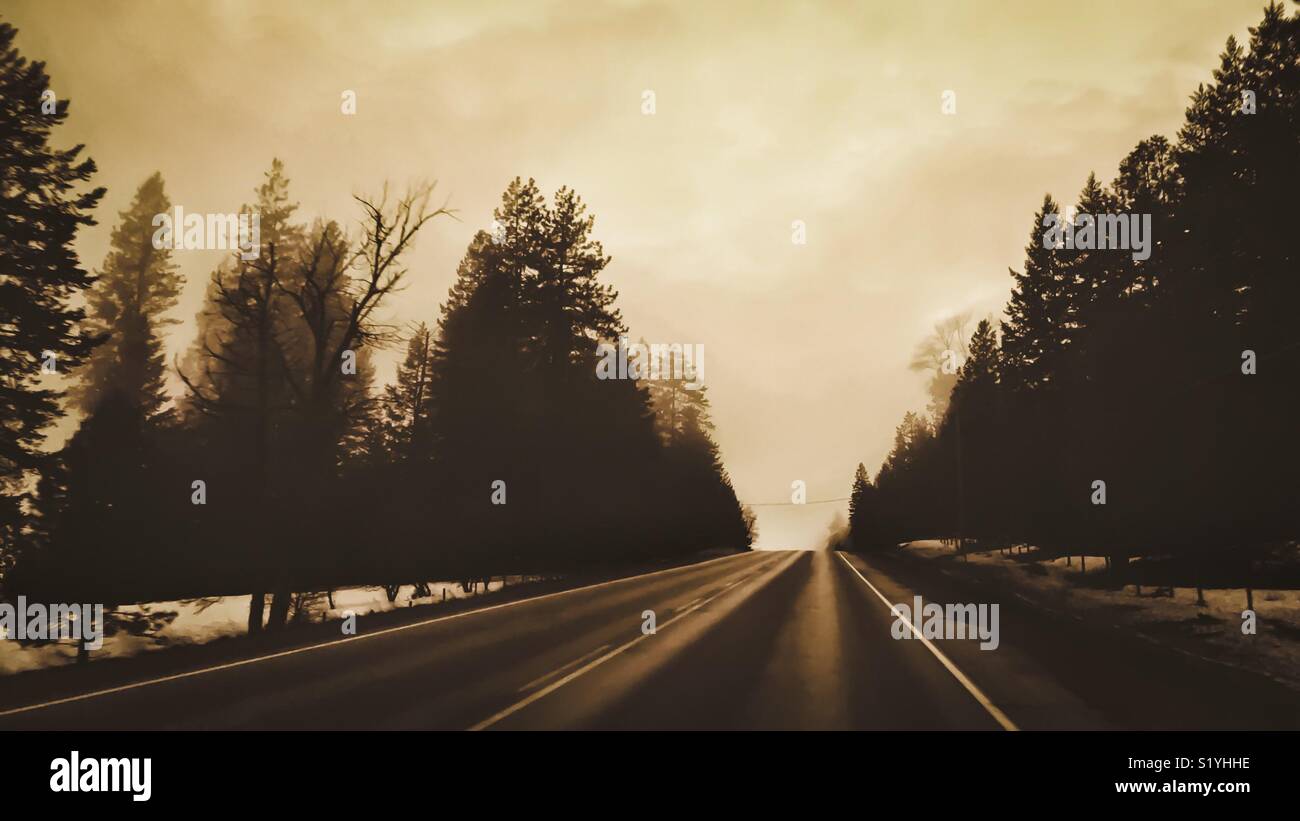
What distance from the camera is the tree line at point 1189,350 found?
20969mm

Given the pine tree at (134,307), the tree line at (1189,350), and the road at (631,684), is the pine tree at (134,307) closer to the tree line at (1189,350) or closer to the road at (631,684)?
the road at (631,684)

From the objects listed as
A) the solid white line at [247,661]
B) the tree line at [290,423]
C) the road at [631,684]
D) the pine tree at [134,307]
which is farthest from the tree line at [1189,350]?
the pine tree at [134,307]

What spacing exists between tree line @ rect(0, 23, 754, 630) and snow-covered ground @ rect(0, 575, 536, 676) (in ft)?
2.36

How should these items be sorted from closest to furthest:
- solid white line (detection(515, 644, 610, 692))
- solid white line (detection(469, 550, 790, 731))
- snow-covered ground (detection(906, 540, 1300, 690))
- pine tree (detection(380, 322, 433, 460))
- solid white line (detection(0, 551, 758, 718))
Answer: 1. solid white line (detection(469, 550, 790, 731))
2. solid white line (detection(0, 551, 758, 718))
3. solid white line (detection(515, 644, 610, 692))
4. snow-covered ground (detection(906, 540, 1300, 690))
5. pine tree (detection(380, 322, 433, 460))

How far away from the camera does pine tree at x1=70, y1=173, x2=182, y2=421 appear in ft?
129

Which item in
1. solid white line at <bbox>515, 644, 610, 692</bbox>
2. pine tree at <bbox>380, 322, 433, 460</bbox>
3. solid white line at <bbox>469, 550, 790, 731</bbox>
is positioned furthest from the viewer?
pine tree at <bbox>380, 322, 433, 460</bbox>

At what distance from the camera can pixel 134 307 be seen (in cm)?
4134

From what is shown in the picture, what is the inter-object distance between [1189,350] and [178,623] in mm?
36855

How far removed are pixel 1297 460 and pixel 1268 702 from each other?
1748cm

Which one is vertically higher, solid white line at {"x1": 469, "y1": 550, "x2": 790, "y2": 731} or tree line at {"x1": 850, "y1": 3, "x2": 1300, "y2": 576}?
tree line at {"x1": 850, "y1": 3, "x2": 1300, "y2": 576}

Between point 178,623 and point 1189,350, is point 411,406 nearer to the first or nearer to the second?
point 178,623

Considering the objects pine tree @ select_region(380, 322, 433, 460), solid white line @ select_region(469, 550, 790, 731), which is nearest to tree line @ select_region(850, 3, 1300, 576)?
solid white line @ select_region(469, 550, 790, 731)

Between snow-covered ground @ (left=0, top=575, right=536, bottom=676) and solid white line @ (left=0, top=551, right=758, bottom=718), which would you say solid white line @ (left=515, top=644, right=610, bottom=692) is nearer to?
solid white line @ (left=0, top=551, right=758, bottom=718)
